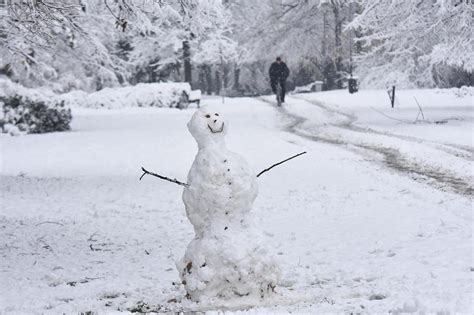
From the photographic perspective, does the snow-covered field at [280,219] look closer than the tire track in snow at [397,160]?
Yes

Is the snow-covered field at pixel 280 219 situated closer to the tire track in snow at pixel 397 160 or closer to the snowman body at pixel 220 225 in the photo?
the tire track in snow at pixel 397 160

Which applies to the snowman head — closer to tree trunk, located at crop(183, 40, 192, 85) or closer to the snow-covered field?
the snow-covered field

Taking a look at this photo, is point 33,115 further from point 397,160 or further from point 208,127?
point 208,127

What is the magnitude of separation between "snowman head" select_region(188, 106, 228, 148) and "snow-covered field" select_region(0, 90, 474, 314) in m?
1.25

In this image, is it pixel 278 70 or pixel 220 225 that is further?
pixel 278 70

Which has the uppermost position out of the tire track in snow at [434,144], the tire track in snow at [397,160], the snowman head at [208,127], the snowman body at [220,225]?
the snowman head at [208,127]

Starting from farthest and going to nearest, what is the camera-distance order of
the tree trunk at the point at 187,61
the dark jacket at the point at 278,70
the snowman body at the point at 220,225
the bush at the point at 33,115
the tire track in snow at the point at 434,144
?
the tree trunk at the point at 187,61, the dark jacket at the point at 278,70, the bush at the point at 33,115, the tire track in snow at the point at 434,144, the snowman body at the point at 220,225

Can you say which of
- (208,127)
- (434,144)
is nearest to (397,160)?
(434,144)

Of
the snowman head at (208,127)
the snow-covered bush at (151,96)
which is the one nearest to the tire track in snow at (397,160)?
the snowman head at (208,127)

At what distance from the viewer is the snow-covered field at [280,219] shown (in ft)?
16.4

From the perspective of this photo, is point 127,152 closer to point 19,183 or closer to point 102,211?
point 19,183

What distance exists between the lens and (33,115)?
18281 mm

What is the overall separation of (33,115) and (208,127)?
15083mm

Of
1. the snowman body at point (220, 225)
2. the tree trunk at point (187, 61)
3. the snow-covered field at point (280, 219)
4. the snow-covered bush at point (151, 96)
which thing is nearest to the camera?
the snowman body at point (220, 225)
